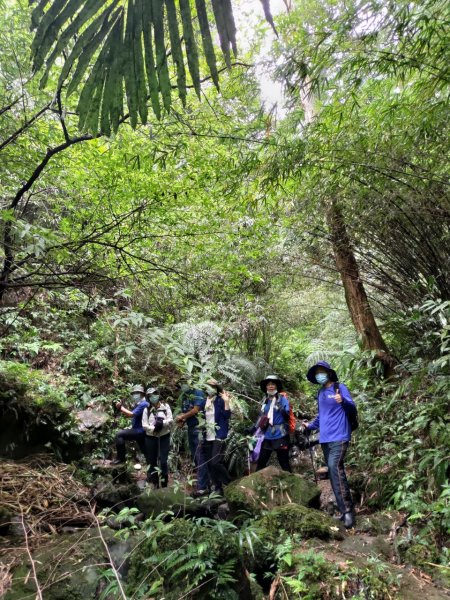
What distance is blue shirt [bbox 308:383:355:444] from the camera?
14.0 feet

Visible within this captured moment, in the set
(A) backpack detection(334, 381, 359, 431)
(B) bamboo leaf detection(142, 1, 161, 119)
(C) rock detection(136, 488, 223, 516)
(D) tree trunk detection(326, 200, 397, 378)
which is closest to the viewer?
(B) bamboo leaf detection(142, 1, 161, 119)

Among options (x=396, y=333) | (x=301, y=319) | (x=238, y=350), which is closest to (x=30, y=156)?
(x=396, y=333)

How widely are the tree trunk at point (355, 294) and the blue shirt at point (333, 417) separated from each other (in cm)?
185

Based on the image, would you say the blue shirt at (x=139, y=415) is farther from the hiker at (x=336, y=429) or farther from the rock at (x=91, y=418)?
the hiker at (x=336, y=429)

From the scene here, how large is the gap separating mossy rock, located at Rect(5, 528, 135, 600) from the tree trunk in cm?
448

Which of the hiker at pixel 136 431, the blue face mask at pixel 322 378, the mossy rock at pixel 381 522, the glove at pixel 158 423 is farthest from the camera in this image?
the hiker at pixel 136 431

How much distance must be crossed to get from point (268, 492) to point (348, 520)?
0.85 metres

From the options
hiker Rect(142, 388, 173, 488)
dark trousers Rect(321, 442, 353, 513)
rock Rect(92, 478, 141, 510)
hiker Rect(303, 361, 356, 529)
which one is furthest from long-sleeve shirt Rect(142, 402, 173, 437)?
dark trousers Rect(321, 442, 353, 513)

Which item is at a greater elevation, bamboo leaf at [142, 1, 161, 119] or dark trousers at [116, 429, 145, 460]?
bamboo leaf at [142, 1, 161, 119]

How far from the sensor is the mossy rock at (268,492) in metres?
4.05

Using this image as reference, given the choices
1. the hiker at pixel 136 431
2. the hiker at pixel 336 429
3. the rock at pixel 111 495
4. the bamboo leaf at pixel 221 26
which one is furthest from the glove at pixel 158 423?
the bamboo leaf at pixel 221 26

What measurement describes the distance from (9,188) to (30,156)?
758mm

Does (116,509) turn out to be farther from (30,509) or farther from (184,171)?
(184,171)

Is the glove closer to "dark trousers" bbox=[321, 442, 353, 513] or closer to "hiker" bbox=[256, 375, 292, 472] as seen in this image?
"hiker" bbox=[256, 375, 292, 472]
